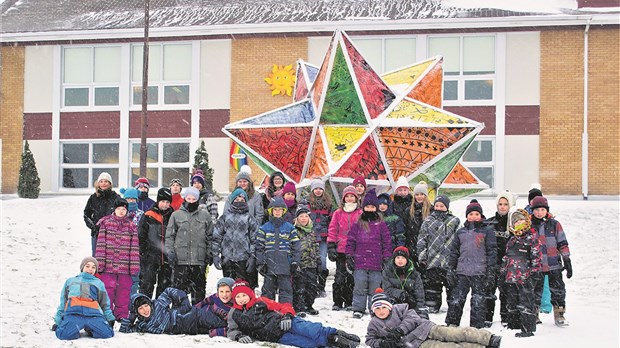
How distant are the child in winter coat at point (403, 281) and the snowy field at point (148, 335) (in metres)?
0.42

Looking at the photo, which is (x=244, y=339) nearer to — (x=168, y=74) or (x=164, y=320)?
(x=164, y=320)

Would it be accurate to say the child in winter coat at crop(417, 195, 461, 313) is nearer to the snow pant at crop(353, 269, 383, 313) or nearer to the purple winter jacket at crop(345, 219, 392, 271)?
the purple winter jacket at crop(345, 219, 392, 271)

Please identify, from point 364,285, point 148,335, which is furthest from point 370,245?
point 148,335

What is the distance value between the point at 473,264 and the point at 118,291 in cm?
409

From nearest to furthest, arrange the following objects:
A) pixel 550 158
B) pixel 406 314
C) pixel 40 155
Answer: pixel 406 314, pixel 550 158, pixel 40 155

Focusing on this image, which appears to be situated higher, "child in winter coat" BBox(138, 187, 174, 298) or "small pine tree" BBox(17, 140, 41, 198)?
"small pine tree" BBox(17, 140, 41, 198)

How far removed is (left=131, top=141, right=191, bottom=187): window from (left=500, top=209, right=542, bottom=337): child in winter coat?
1750cm

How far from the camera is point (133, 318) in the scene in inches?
363

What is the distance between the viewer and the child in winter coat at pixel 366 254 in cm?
1041

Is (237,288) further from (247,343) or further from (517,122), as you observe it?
(517,122)

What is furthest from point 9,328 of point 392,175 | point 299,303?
point 392,175

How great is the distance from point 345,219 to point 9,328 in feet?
13.8

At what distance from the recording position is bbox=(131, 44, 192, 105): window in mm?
26188

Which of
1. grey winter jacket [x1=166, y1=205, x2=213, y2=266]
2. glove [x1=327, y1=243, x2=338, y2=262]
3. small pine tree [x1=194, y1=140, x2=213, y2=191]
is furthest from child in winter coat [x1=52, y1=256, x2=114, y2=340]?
small pine tree [x1=194, y1=140, x2=213, y2=191]
